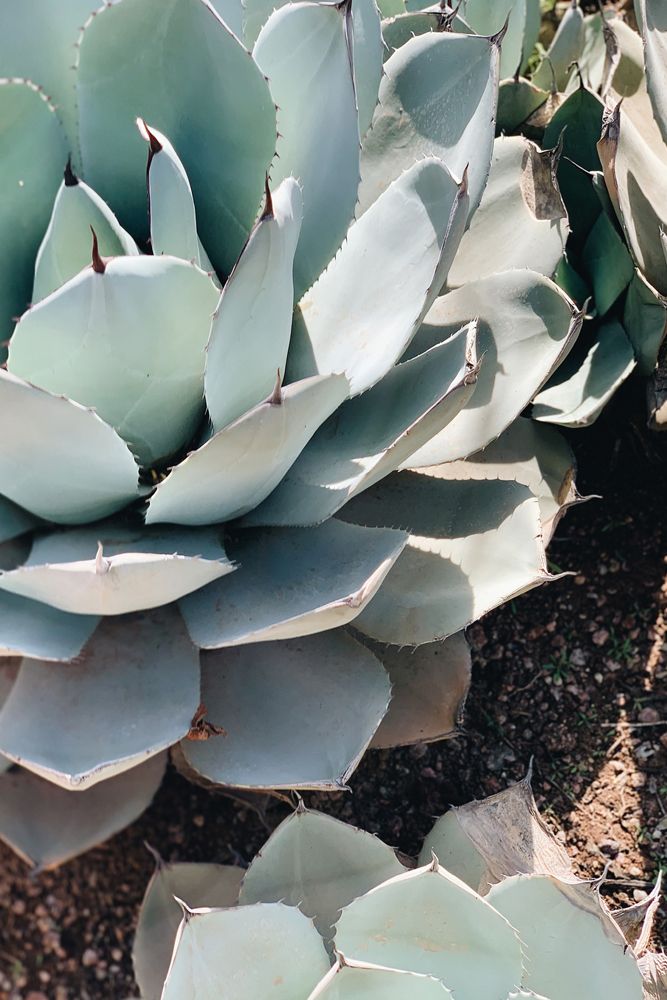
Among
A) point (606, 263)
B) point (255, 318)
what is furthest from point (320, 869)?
point (606, 263)

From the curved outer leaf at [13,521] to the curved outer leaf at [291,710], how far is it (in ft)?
0.89

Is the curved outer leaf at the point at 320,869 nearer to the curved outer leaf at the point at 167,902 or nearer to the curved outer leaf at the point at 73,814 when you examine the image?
the curved outer leaf at the point at 167,902

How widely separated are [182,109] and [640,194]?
57 cm

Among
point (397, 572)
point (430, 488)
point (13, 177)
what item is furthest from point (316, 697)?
point (13, 177)

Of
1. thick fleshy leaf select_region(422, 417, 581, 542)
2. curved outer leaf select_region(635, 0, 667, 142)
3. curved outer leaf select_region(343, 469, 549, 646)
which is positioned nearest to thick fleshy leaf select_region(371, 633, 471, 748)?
curved outer leaf select_region(343, 469, 549, 646)

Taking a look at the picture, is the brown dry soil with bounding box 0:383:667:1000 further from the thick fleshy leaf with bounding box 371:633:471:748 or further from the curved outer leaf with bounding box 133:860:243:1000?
the thick fleshy leaf with bounding box 371:633:471:748

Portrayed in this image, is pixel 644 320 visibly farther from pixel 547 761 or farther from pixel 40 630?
pixel 40 630

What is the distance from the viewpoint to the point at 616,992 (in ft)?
3.20

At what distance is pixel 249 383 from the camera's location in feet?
3.28

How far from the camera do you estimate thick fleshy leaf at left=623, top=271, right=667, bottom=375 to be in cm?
120

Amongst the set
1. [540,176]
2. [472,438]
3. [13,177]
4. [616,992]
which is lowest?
[616,992]

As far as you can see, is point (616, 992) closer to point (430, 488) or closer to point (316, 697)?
point (316, 697)

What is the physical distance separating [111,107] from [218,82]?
139 mm

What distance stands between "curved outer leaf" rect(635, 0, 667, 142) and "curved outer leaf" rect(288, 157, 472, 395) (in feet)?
1.06
